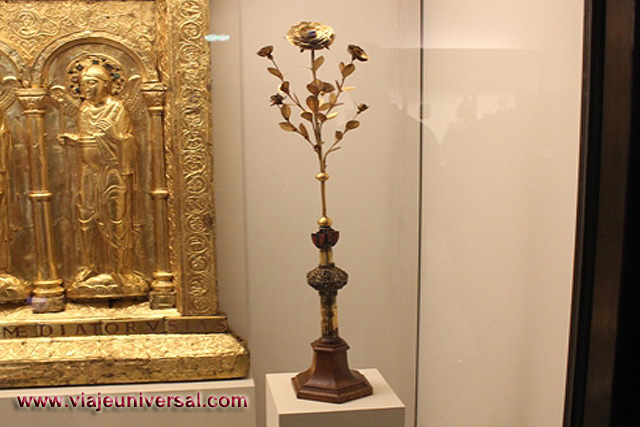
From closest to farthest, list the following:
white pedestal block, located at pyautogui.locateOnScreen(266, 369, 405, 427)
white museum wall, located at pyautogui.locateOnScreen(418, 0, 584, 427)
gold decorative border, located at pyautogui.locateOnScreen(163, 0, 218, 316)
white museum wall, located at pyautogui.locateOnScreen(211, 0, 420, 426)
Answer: white museum wall, located at pyautogui.locateOnScreen(418, 0, 584, 427)
white pedestal block, located at pyautogui.locateOnScreen(266, 369, 405, 427)
gold decorative border, located at pyautogui.locateOnScreen(163, 0, 218, 316)
white museum wall, located at pyautogui.locateOnScreen(211, 0, 420, 426)

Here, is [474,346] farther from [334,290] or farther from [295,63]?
[295,63]

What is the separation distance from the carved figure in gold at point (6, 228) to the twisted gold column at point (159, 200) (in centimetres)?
46

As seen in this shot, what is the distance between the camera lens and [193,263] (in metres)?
2.50

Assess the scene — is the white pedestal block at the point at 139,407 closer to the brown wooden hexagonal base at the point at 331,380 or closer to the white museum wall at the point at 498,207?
the brown wooden hexagonal base at the point at 331,380

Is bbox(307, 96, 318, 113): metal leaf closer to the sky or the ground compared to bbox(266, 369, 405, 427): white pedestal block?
closer to the sky

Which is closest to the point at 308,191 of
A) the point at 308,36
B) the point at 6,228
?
the point at 308,36

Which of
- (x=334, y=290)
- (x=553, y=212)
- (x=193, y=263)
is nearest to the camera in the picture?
(x=553, y=212)

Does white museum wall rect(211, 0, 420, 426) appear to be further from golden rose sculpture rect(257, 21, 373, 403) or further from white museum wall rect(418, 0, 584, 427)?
golden rose sculpture rect(257, 21, 373, 403)

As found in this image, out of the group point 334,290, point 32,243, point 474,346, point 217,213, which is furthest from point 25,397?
point 474,346

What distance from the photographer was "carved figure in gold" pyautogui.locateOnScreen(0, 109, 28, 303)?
8.07 ft

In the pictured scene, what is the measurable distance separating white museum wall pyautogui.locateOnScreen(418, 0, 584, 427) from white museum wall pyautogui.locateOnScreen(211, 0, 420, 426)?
97mm

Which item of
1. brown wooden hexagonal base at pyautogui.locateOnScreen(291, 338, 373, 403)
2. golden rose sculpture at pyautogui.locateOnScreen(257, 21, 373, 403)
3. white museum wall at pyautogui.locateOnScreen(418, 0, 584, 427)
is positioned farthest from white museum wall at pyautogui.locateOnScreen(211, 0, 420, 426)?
brown wooden hexagonal base at pyautogui.locateOnScreen(291, 338, 373, 403)

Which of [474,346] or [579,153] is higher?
[579,153]

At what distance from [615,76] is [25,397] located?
1.94 meters
